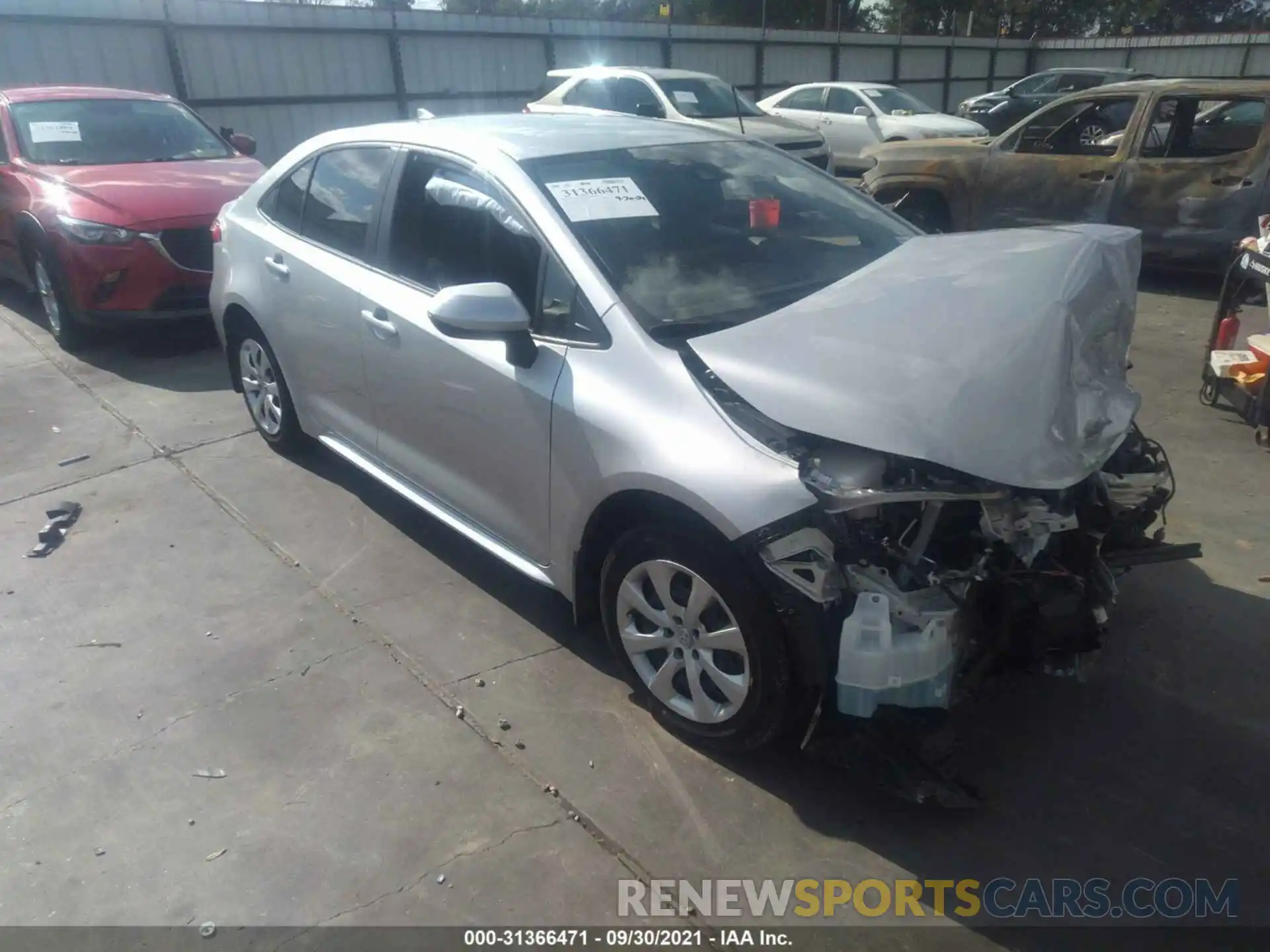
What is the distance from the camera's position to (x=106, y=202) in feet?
22.1

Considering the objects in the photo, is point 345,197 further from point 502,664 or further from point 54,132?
point 54,132

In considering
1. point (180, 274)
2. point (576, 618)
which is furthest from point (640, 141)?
point (180, 274)

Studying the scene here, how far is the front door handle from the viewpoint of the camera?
3744 mm

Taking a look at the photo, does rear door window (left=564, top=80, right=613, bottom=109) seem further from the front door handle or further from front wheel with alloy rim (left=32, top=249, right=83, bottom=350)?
the front door handle

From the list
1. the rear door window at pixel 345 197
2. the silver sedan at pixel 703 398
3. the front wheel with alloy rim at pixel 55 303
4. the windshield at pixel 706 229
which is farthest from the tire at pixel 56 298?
the windshield at pixel 706 229

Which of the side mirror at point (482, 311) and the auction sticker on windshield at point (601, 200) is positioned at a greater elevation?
the auction sticker on windshield at point (601, 200)

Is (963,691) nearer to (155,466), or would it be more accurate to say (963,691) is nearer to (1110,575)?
(1110,575)

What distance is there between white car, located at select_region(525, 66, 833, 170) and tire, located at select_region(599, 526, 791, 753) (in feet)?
32.9

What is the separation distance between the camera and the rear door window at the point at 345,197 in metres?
4.00

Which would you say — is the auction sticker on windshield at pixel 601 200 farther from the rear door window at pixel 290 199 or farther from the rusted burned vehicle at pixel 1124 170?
the rusted burned vehicle at pixel 1124 170

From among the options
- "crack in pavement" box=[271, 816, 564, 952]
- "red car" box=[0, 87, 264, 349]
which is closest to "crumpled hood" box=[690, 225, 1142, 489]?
"crack in pavement" box=[271, 816, 564, 952]

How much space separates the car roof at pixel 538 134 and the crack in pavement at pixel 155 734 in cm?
192

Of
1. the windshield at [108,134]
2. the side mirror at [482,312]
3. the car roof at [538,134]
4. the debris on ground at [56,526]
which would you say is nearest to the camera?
the side mirror at [482,312]

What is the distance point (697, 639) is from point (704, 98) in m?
11.7
